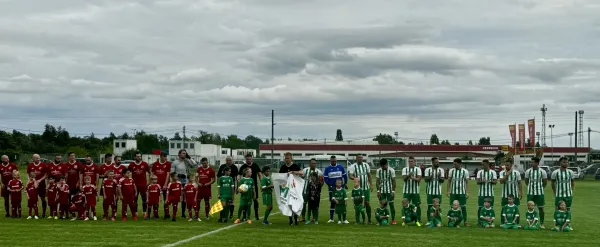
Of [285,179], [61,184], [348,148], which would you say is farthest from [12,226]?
[348,148]

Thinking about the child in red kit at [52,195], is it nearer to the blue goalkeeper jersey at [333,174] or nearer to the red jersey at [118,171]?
the red jersey at [118,171]

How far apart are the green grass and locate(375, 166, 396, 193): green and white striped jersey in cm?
117

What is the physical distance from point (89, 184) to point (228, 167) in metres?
3.77

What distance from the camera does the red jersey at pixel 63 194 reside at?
62.3 ft

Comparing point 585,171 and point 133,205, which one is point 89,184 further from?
point 585,171

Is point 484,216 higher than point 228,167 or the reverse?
the reverse

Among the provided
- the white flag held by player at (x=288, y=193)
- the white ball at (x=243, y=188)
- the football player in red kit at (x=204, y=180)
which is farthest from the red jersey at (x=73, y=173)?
the white flag held by player at (x=288, y=193)

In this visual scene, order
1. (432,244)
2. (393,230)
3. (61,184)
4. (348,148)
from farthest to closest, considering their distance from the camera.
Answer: (348,148) < (61,184) < (393,230) < (432,244)

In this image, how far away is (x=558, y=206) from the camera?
57.1ft

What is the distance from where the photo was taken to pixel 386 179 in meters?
18.6

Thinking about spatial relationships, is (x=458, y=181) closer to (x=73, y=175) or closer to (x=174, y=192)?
(x=174, y=192)

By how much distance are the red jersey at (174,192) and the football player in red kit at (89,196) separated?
1.99 meters

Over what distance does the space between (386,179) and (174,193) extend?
5504 mm

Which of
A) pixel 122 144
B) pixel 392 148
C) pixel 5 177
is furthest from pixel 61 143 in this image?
pixel 5 177
